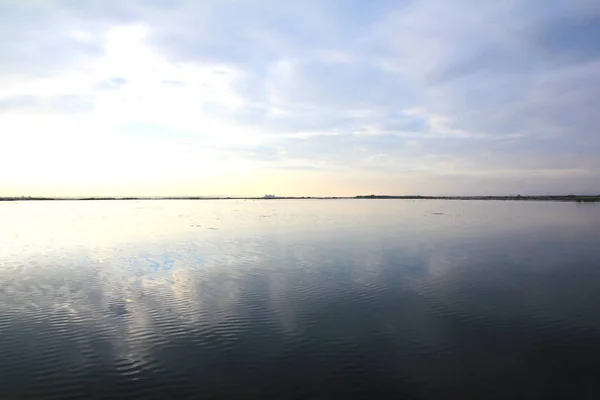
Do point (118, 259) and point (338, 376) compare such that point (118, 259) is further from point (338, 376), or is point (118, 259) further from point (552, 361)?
point (552, 361)

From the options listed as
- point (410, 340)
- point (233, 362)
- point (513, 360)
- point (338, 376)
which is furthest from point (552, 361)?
point (233, 362)

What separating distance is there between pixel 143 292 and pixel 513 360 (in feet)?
50.8

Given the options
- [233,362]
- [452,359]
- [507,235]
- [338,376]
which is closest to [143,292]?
[233,362]

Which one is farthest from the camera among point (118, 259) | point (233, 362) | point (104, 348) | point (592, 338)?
point (118, 259)

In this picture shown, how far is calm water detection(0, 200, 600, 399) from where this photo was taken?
10.2 m

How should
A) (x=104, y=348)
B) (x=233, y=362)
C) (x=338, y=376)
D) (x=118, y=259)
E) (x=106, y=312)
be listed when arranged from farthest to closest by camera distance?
1. (x=118, y=259)
2. (x=106, y=312)
3. (x=104, y=348)
4. (x=233, y=362)
5. (x=338, y=376)

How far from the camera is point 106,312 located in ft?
52.9

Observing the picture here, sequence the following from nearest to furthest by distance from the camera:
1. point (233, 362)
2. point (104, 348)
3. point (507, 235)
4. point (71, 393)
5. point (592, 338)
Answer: point (71, 393) < point (233, 362) < point (104, 348) < point (592, 338) < point (507, 235)

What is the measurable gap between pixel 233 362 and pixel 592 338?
37.2ft

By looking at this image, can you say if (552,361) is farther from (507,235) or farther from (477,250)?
(507,235)

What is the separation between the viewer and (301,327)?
14.2m

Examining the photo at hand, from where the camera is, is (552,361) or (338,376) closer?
(338,376)

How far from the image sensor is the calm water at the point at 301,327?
10203mm

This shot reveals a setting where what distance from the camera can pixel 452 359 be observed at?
458 inches
